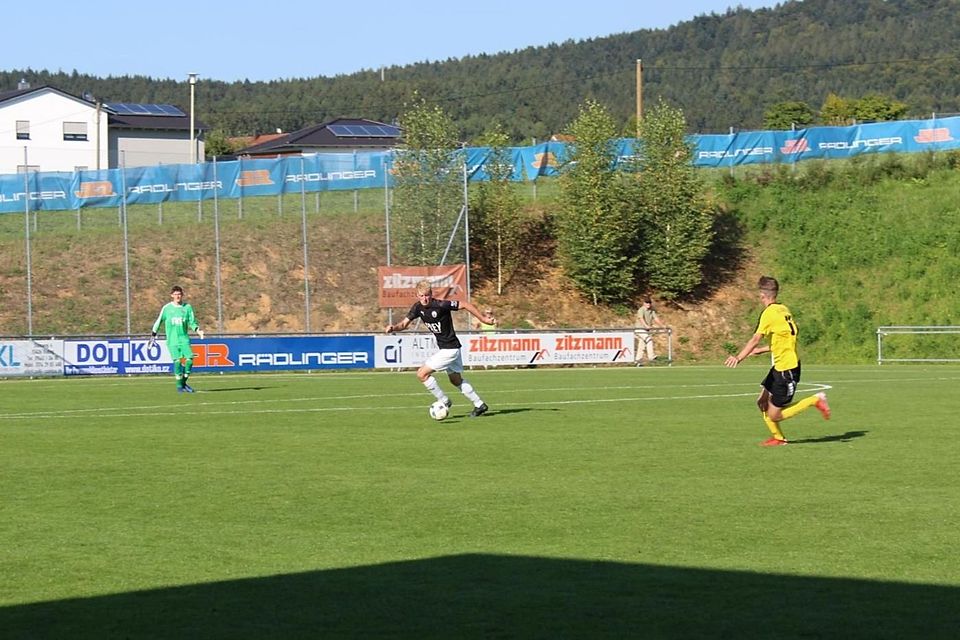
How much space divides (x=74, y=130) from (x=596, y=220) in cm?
6385

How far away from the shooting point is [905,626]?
Result: 762 centimetres

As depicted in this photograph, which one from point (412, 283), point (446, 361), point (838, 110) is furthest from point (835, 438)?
point (838, 110)

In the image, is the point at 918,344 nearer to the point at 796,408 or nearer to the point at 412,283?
the point at 412,283

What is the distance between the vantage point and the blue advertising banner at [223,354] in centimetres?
3772

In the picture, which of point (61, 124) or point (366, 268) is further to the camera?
point (61, 124)

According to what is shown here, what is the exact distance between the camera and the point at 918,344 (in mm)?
47031

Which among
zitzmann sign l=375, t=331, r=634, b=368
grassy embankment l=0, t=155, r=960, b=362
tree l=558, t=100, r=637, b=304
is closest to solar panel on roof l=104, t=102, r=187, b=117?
grassy embankment l=0, t=155, r=960, b=362

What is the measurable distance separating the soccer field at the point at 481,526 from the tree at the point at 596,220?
97.4 feet

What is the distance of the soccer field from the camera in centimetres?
802

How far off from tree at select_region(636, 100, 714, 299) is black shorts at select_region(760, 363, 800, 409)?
35109 mm

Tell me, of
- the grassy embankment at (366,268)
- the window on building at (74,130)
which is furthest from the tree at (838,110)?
the window on building at (74,130)

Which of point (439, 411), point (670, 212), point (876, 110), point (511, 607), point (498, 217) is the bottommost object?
point (439, 411)

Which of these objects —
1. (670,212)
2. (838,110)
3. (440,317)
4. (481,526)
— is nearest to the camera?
(481,526)

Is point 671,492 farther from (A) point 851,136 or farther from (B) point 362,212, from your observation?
(A) point 851,136
